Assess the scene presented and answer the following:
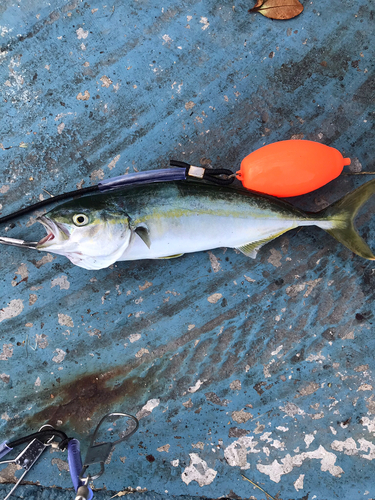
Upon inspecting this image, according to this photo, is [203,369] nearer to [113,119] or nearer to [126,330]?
[126,330]

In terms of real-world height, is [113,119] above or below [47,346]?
above

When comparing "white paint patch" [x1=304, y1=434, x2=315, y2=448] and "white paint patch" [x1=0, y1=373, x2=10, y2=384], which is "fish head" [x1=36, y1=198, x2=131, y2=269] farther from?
"white paint patch" [x1=304, y1=434, x2=315, y2=448]

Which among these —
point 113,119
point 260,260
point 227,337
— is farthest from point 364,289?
point 113,119

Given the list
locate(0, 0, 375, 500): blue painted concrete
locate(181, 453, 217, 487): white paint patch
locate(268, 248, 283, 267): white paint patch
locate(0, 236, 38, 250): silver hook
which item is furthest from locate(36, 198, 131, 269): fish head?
locate(181, 453, 217, 487): white paint patch

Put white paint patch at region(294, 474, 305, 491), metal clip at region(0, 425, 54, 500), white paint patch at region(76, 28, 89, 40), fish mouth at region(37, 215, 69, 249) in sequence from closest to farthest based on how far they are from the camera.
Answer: fish mouth at region(37, 215, 69, 249) → metal clip at region(0, 425, 54, 500) → white paint patch at region(294, 474, 305, 491) → white paint patch at region(76, 28, 89, 40)

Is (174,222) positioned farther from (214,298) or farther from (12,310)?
(12,310)

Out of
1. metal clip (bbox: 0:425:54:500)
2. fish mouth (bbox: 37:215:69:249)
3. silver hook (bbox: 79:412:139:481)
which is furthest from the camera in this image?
metal clip (bbox: 0:425:54:500)
